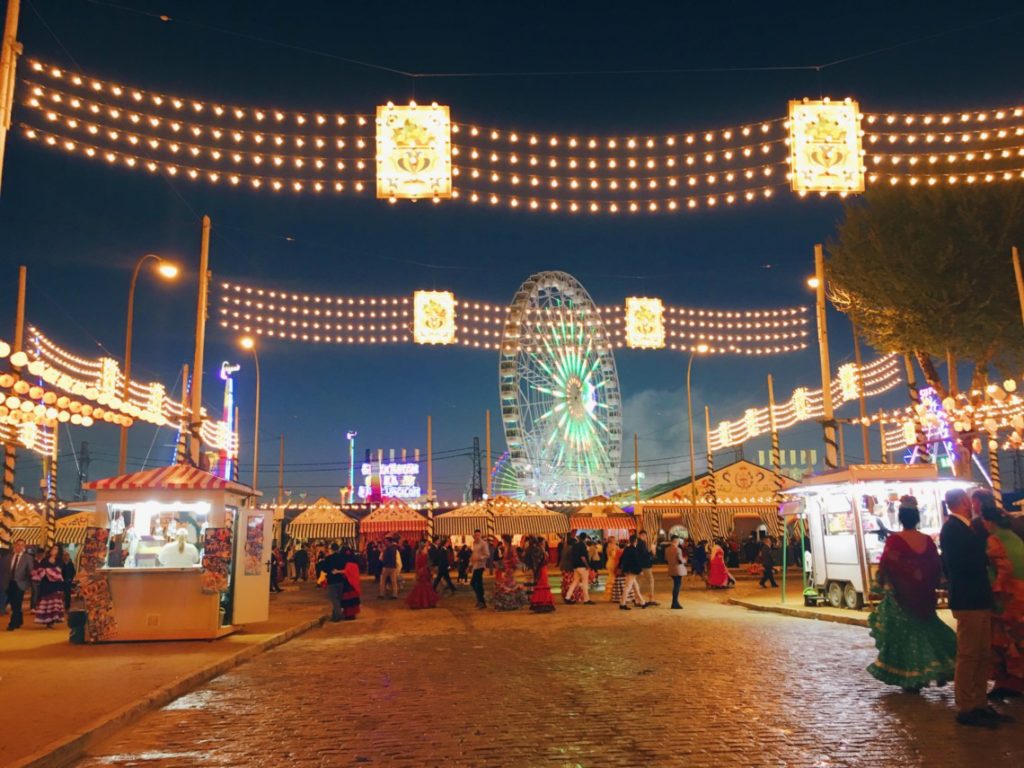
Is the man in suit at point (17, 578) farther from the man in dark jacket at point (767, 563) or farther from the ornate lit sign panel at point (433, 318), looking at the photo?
the man in dark jacket at point (767, 563)

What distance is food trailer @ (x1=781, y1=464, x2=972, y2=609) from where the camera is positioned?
17062 mm

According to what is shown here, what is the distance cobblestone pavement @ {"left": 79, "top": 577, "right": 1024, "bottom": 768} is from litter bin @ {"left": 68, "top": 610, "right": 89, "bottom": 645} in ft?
10.4

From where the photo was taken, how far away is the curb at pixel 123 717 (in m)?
Answer: 6.55

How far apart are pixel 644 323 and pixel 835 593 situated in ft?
38.1

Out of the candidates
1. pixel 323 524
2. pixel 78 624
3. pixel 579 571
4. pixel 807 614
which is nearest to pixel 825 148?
pixel 807 614

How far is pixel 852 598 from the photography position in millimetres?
17109

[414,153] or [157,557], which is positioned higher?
[414,153]

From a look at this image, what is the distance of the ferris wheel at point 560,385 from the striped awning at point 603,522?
492 cm

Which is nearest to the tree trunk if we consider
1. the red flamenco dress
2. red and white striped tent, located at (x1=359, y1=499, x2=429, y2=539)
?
the red flamenco dress

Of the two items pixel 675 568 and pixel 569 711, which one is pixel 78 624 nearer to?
pixel 569 711

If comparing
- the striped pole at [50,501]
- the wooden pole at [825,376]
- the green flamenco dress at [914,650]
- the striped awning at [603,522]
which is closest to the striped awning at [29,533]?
the striped pole at [50,501]

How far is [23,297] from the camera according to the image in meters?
22.8

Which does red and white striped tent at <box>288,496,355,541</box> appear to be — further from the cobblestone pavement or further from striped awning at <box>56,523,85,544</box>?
the cobblestone pavement

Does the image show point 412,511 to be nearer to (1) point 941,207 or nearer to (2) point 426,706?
(1) point 941,207
